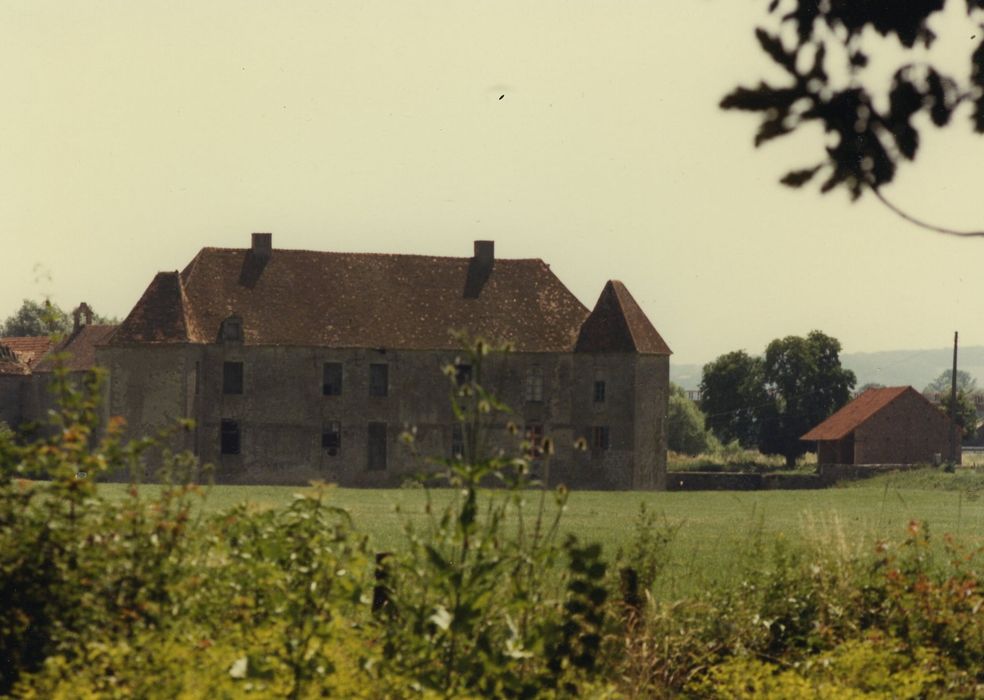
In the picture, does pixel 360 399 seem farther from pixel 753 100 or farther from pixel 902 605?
pixel 753 100

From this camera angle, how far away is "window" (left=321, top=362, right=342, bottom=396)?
55.3 meters

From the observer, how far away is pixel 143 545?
25.3 feet

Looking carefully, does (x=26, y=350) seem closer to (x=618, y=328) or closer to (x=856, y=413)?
(x=618, y=328)

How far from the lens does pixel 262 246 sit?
57.3 meters

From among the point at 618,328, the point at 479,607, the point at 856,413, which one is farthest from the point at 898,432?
the point at 479,607

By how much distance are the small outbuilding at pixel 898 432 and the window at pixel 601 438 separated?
66.3ft

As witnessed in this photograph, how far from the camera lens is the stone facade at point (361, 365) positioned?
176 ft

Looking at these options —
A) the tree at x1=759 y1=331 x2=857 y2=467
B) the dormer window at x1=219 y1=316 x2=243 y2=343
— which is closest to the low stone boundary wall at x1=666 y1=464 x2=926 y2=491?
the dormer window at x1=219 y1=316 x2=243 y2=343

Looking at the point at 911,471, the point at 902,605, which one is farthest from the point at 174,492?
the point at 911,471

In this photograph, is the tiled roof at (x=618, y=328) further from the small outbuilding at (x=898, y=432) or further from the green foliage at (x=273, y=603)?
the green foliage at (x=273, y=603)

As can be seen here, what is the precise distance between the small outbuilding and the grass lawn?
14191 mm

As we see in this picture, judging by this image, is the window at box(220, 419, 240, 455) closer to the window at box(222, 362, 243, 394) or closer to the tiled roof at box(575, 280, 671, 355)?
the window at box(222, 362, 243, 394)

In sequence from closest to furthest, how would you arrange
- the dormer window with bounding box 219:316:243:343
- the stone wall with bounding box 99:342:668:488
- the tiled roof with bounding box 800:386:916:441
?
the stone wall with bounding box 99:342:668:488
the dormer window with bounding box 219:316:243:343
the tiled roof with bounding box 800:386:916:441

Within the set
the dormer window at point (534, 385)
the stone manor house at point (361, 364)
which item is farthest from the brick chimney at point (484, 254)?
the dormer window at point (534, 385)
